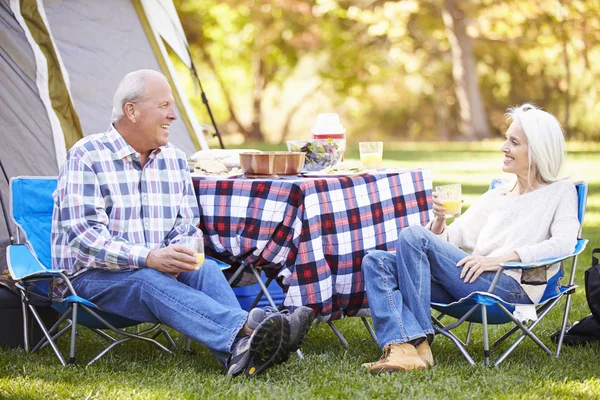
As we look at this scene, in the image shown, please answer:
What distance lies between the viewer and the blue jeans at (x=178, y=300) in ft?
10.6

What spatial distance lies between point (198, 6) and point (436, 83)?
6.59 meters

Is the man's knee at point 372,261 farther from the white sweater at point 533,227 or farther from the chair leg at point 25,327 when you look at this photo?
the chair leg at point 25,327

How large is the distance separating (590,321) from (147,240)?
1848 millimetres

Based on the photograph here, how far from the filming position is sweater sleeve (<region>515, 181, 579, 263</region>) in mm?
3428

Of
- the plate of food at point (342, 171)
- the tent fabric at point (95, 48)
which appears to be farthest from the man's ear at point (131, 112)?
the tent fabric at point (95, 48)

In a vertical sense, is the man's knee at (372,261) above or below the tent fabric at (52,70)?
below

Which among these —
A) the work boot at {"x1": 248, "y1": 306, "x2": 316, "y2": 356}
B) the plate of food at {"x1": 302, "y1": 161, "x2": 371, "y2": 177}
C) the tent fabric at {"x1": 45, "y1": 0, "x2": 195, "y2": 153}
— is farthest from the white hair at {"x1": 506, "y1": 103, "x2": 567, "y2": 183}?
the tent fabric at {"x1": 45, "y1": 0, "x2": 195, "y2": 153}

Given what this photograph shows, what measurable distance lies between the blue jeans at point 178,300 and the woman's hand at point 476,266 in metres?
0.85

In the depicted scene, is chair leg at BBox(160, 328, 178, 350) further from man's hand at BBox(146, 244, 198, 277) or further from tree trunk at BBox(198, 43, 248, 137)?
tree trunk at BBox(198, 43, 248, 137)

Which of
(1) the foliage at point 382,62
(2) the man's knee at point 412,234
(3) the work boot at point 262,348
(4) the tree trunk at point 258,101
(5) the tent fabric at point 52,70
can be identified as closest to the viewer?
(3) the work boot at point 262,348

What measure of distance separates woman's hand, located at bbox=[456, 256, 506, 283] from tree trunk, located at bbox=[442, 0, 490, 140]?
702 inches

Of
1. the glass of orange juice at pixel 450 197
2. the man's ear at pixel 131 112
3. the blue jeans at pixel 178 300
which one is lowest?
the blue jeans at pixel 178 300

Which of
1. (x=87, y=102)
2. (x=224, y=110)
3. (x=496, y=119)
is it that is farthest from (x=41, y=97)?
(x=224, y=110)

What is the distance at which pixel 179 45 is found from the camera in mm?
6680
